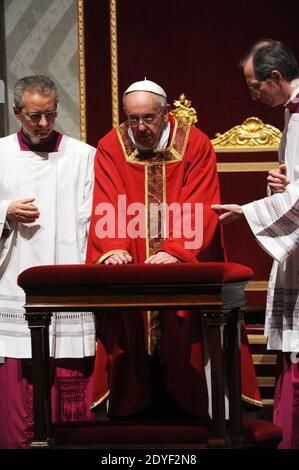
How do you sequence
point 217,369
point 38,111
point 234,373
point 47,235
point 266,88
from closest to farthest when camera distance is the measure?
point 217,369, point 234,373, point 266,88, point 38,111, point 47,235

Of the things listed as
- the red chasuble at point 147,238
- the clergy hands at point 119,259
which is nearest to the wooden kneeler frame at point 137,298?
the clergy hands at point 119,259

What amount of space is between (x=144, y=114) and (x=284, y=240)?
0.91m

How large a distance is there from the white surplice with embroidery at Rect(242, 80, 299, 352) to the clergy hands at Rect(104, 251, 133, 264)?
0.58 meters

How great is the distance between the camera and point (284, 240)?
5582 mm

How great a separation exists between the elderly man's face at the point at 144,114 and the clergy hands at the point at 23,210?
0.65 meters

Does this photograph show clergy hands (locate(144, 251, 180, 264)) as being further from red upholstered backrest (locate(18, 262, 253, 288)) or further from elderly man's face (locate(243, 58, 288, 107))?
elderly man's face (locate(243, 58, 288, 107))

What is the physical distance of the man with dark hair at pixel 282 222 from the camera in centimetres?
558

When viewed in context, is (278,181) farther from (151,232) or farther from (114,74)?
(114,74)

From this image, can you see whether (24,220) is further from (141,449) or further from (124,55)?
(124,55)

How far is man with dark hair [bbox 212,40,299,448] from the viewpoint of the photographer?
5582 millimetres

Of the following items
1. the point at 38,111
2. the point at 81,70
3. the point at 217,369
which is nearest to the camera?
the point at 217,369

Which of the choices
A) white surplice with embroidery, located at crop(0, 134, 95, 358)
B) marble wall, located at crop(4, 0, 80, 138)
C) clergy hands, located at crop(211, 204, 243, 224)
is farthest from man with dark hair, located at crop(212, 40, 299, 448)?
marble wall, located at crop(4, 0, 80, 138)

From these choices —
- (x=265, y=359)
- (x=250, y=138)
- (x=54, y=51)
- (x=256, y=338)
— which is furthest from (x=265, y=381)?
(x=54, y=51)

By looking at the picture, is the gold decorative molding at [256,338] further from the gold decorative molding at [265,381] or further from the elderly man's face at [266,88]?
the elderly man's face at [266,88]
